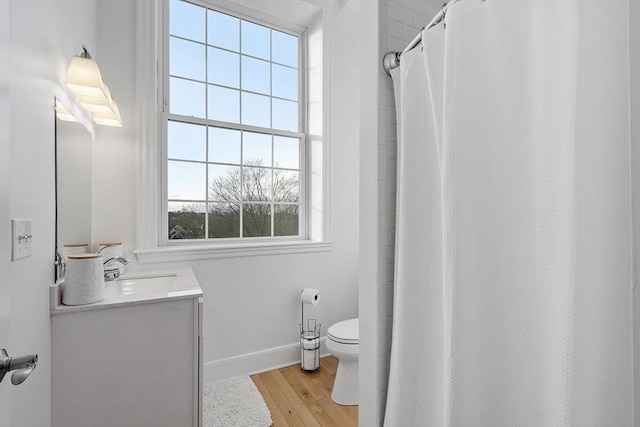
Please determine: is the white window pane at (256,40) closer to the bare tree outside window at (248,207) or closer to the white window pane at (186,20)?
the white window pane at (186,20)

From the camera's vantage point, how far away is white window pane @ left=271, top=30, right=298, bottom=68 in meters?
2.71

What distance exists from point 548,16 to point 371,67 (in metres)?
0.70

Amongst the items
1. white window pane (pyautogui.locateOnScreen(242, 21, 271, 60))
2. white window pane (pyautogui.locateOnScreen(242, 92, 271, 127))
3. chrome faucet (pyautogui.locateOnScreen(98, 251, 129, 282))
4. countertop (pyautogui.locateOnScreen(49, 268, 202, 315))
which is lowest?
countertop (pyautogui.locateOnScreen(49, 268, 202, 315))

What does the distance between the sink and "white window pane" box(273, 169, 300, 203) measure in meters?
1.03

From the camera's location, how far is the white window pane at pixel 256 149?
2.55 metres

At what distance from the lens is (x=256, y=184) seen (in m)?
2.59

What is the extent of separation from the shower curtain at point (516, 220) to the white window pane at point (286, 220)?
1.64 m

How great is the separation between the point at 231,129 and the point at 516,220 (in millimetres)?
2152

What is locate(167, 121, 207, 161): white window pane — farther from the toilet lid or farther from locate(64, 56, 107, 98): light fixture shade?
the toilet lid

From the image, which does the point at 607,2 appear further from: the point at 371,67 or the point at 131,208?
the point at 131,208

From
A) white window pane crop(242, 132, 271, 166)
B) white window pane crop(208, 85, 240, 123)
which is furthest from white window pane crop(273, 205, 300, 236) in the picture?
white window pane crop(208, 85, 240, 123)

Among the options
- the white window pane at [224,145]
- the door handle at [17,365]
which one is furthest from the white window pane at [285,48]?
the door handle at [17,365]

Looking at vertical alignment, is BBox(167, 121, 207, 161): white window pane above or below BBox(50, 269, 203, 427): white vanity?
above

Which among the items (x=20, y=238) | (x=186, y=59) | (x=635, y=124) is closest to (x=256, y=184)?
(x=186, y=59)
